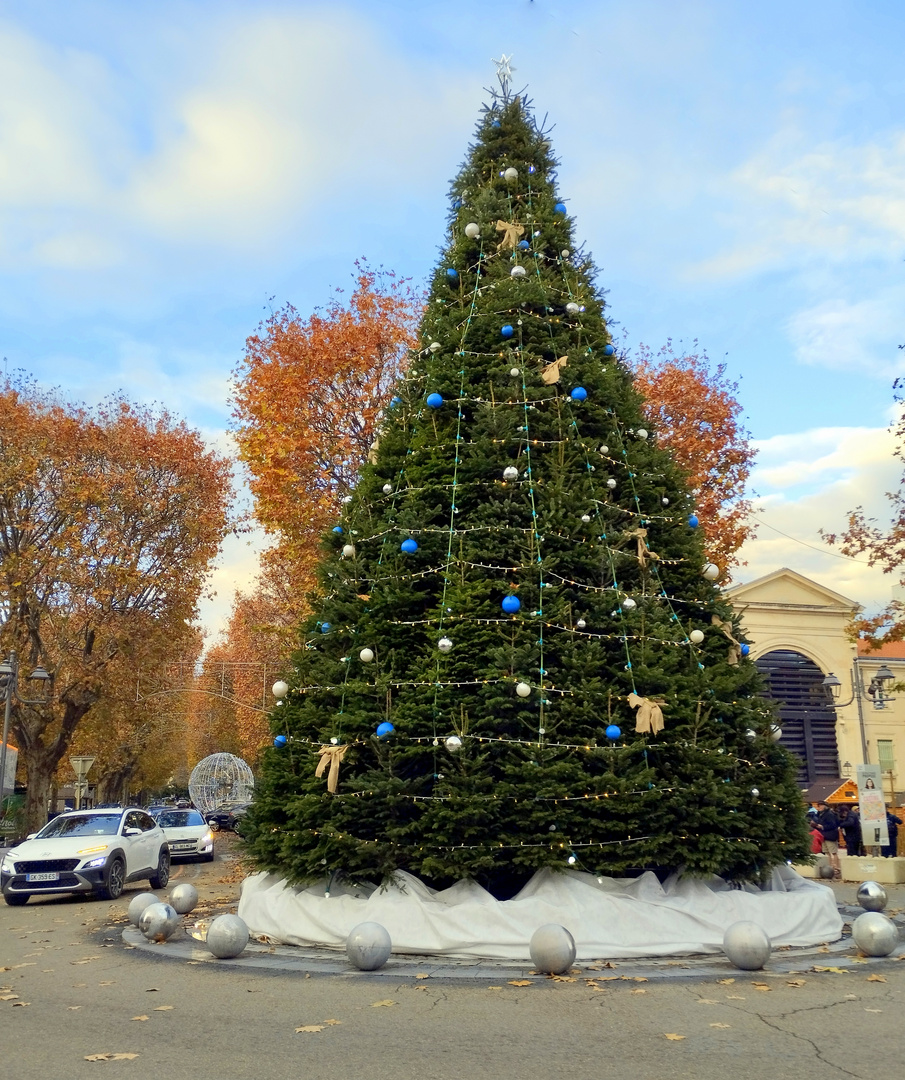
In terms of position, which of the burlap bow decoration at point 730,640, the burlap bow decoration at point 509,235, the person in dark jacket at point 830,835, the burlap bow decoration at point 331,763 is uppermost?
the burlap bow decoration at point 509,235

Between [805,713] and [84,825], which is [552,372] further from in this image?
[805,713]

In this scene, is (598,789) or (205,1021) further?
(598,789)

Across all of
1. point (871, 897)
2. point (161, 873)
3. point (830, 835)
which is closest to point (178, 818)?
point (161, 873)

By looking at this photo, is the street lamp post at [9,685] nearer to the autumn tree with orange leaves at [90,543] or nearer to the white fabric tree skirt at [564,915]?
the autumn tree with orange leaves at [90,543]

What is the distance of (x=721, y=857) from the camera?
344 inches

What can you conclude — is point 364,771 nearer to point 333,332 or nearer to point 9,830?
point 333,332

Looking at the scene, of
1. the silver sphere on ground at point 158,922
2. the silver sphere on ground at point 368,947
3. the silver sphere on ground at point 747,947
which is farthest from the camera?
the silver sphere on ground at point 158,922

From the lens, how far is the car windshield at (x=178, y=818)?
27.3 metres

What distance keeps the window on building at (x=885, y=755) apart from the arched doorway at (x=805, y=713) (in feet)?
10.1

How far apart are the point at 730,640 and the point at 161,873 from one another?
13.1 meters

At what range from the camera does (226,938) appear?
27.8 feet

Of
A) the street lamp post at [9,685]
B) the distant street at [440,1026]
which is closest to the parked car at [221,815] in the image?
the street lamp post at [9,685]

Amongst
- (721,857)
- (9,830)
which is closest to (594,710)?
(721,857)

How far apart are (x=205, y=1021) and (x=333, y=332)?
683 inches
